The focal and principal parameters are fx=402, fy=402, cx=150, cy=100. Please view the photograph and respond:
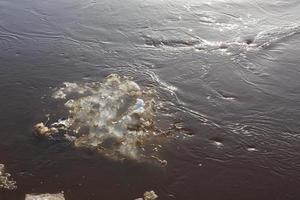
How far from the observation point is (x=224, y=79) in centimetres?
862

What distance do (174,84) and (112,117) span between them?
1.78 m

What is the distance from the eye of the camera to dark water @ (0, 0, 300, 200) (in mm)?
6156

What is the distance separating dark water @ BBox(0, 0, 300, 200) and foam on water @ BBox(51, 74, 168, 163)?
0.24 m

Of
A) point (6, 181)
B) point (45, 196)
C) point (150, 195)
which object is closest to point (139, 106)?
point (150, 195)

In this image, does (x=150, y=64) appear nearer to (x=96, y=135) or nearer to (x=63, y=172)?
(x=96, y=135)

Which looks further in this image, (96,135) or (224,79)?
(224,79)

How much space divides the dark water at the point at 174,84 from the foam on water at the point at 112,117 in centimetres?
24

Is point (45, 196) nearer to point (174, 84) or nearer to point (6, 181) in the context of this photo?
point (6, 181)

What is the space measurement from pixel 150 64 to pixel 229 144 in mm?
3139

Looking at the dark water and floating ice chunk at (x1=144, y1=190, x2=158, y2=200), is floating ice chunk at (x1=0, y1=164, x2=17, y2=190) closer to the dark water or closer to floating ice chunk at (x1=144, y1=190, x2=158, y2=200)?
the dark water

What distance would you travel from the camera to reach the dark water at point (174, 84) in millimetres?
6156

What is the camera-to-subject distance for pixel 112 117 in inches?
287

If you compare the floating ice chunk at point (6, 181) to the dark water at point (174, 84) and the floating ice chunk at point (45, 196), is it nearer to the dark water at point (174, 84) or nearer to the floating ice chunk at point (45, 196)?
the dark water at point (174, 84)

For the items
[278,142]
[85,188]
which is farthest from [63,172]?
[278,142]
